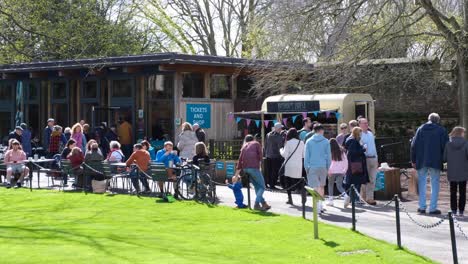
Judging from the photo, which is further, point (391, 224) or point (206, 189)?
point (206, 189)

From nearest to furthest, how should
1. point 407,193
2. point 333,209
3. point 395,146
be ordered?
point 333,209, point 407,193, point 395,146

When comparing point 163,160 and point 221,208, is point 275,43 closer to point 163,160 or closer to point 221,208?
point 163,160

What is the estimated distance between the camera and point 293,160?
722 inches

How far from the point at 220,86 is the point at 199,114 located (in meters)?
1.98

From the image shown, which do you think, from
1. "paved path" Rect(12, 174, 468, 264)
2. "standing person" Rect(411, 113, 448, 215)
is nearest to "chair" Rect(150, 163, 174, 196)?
"paved path" Rect(12, 174, 468, 264)

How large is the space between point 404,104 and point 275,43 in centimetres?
994

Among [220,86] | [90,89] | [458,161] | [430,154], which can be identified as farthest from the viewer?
[90,89]

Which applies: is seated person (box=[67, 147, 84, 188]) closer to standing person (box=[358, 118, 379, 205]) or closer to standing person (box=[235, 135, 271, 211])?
standing person (box=[235, 135, 271, 211])

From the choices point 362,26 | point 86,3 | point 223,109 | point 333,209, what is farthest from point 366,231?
point 86,3

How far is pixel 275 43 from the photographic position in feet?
83.1

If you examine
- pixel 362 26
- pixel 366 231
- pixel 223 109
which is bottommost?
pixel 366 231

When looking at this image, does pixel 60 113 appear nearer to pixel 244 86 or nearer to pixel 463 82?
pixel 244 86

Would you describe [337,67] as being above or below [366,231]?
above

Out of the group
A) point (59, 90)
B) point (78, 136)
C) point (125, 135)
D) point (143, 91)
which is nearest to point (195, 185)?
point (78, 136)
